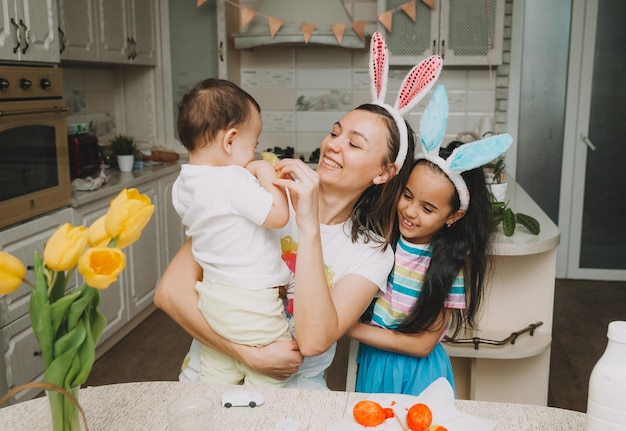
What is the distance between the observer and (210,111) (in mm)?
1273

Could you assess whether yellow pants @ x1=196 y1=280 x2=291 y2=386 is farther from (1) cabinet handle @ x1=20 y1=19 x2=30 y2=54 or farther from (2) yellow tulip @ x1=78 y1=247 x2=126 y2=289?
(1) cabinet handle @ x1=20 y1=19 x2=30 y2=54

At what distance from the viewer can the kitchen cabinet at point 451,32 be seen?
3920 millimetres

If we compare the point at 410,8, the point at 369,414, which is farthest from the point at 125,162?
the point at 369,414

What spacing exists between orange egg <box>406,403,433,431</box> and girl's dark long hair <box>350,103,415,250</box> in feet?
1.63

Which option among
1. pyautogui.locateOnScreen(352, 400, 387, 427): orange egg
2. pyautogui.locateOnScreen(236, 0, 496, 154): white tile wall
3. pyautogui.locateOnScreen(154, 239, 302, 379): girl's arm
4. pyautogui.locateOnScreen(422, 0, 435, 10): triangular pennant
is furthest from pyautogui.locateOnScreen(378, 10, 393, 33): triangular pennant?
pyautogui.locateOnScreen(352, 400, 387, 427): orange egg

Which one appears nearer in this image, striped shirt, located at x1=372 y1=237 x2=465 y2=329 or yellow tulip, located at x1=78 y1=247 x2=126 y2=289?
yellow tulip, located at x1=78 y1=247 x2=126 y2=289

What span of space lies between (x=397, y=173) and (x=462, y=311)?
1.28ft

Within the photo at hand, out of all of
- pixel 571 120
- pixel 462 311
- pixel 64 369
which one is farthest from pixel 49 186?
pixel 571 120

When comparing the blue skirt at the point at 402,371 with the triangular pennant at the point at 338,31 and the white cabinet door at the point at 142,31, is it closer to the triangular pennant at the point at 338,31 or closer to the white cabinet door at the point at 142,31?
the triangular pennant at the point at 338,31

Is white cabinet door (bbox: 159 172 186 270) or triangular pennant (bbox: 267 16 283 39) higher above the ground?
triangular pennant (bbox: 267 16 283 39)

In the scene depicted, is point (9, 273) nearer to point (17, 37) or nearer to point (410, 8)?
point (17, 37)

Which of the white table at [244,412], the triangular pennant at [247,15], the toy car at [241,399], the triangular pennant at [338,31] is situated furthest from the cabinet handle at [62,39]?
the toy car at [241,399]

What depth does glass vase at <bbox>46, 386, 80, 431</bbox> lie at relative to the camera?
2.62 feet

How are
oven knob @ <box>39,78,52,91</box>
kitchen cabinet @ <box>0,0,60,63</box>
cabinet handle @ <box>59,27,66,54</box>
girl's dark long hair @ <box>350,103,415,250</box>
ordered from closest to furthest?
1. girl's dark long hair @ <box>350,103,415,250</box>
2. kitchen cabinet @ <box>0,0,60,63</box>
3. oven knob @ <box>39,78,52,91</box>
4. cabinet handle @ <box>59,27,66,54</box>
